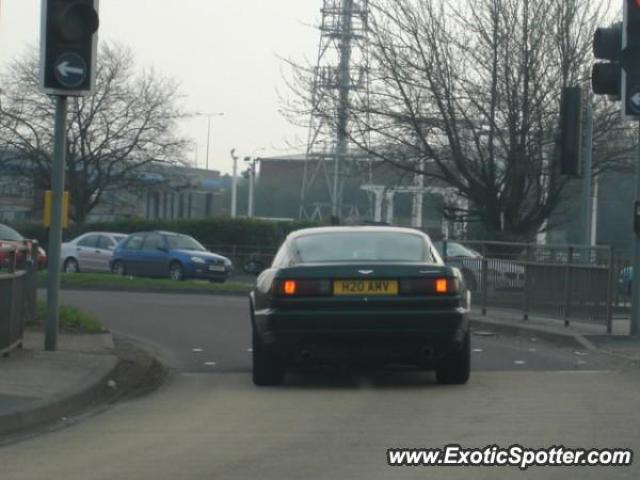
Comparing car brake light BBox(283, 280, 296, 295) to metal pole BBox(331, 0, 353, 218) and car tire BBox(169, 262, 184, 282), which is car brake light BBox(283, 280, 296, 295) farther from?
car tire BBox(169, 262, 184, 282)

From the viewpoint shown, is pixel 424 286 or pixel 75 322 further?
pixel 75 322

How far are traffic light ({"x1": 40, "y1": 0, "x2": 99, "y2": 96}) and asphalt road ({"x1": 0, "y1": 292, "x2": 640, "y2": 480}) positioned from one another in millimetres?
3084

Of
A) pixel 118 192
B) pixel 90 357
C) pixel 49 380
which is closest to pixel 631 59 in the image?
pixel 90 357

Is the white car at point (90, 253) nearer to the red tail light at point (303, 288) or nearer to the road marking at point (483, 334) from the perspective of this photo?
the road marking at point (483, 334)

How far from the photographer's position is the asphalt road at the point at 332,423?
7770mm

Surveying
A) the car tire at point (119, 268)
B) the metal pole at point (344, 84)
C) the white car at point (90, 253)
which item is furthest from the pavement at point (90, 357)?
the white car at point (90, 253)

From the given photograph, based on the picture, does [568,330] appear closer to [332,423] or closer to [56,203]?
[56,203]

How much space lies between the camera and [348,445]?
8.53m

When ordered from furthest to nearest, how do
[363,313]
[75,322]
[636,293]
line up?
[75,322] → [636,293] → [363,313]

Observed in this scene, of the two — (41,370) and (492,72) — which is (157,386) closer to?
(41,370)

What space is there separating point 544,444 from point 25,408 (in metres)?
3.82

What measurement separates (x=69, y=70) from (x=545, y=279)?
9.21 metres

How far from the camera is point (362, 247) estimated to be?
1189 centimetres

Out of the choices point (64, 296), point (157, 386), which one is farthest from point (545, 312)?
point (64, 296)
